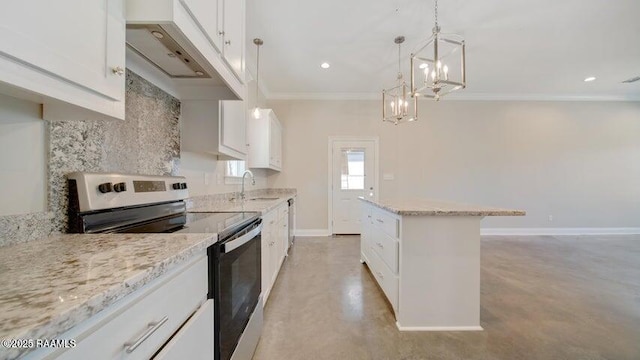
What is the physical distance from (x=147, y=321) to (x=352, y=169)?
487 centimetres

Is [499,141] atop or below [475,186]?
atop

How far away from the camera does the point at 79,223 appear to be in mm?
1011

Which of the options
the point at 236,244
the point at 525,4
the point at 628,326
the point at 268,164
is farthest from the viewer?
the point at 268,164

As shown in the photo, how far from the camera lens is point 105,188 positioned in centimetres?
111

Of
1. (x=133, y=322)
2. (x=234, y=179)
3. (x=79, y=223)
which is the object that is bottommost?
(x=133, y=322)

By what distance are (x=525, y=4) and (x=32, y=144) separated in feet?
13.0

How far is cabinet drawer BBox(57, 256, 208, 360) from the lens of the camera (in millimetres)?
494

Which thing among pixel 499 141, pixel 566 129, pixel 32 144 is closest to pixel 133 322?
pixel 32 144

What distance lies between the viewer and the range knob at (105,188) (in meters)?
1.09

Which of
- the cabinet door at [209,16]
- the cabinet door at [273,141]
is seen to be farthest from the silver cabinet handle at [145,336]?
the cabinet door at [273,141]

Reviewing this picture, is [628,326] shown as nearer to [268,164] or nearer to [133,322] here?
[133,322]

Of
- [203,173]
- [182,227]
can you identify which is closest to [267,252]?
[203,173]

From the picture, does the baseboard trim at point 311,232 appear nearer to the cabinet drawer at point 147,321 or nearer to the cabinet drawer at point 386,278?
the cabinet drawer at point 386,278

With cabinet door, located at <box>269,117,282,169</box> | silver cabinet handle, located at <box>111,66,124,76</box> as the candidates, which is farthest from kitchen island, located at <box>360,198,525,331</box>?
Answer: cabinet door, located at <box>269,117,282,169</box>
